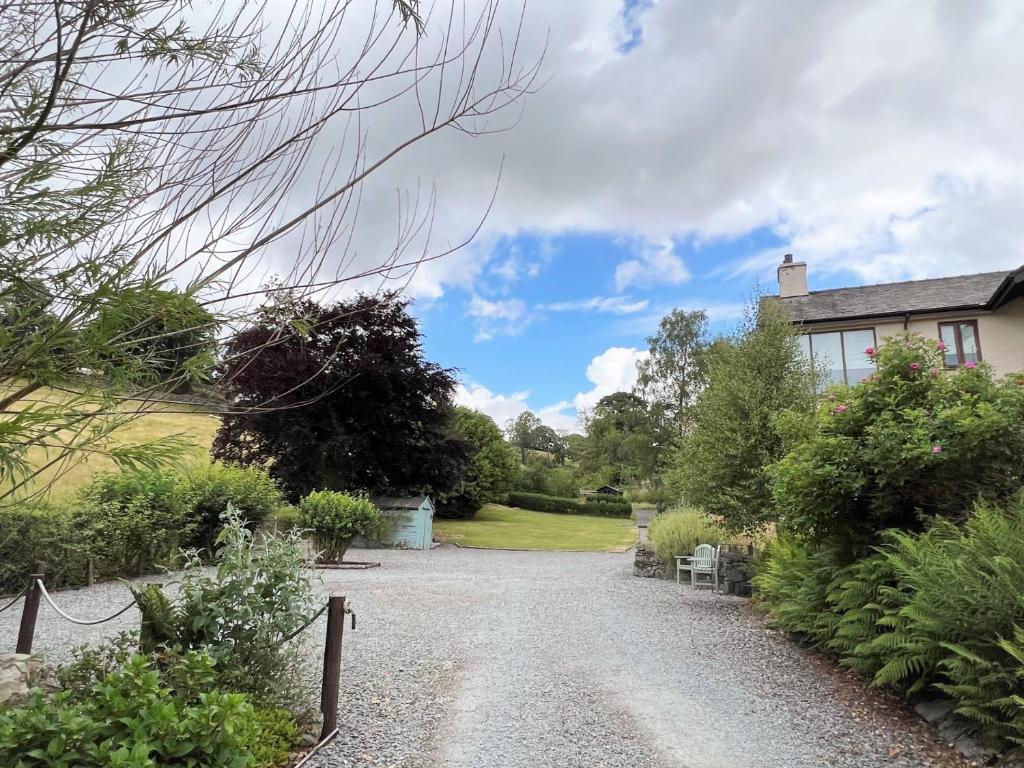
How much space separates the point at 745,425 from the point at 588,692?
6539 millimetres

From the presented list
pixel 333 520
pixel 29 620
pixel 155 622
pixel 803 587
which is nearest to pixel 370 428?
pixel 333 520

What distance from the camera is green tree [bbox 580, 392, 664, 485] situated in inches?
1389

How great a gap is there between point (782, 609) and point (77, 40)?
7491 millimetres

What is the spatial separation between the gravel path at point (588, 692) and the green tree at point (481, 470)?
21724mm

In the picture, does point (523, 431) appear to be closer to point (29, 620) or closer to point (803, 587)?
point (803, 587)

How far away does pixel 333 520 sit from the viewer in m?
14.4

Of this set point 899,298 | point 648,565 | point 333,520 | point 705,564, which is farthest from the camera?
point 899,298

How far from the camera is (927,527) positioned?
5586 mm

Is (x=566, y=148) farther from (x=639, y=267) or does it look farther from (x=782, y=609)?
(x=639, y=267)

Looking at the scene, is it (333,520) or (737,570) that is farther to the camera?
(333,520)

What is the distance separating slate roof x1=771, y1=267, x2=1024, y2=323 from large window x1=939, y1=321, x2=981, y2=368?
616 millimetres

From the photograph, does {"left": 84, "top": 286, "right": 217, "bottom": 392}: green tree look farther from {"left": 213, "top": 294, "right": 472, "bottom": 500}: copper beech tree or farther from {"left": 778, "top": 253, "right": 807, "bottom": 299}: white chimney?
{"left": 778, "top": 253, "right": 807, "bottom": 299}: white chimney

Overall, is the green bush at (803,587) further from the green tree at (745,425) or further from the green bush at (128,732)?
the green bush at (128,732)

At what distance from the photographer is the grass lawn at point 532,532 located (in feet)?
71.7
